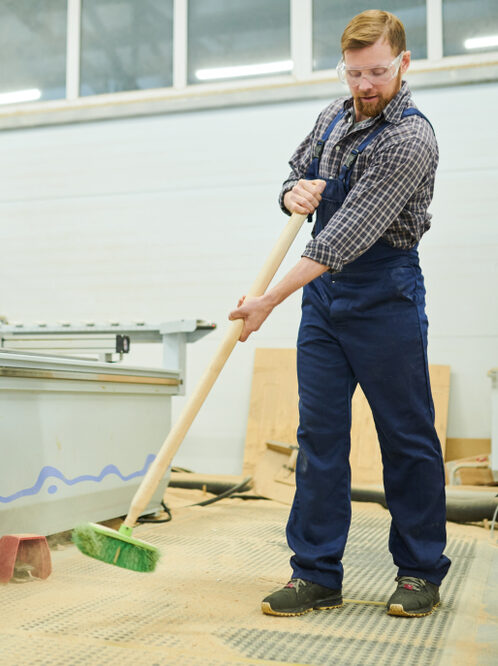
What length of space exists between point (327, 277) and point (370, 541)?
1.44 m

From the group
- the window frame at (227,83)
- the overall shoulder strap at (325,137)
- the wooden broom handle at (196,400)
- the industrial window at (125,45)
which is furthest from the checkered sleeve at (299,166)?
the industrial window at (125,45)

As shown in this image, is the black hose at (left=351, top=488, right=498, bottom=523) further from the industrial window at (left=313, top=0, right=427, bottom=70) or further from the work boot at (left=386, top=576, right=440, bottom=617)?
the industrial window at (left=313, top=0, right=427, bottom=70)

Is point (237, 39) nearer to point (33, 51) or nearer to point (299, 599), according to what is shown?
point (33, 51)

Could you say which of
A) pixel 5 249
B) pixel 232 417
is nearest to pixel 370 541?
pixel 232 417

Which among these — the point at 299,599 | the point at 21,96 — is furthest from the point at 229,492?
the point at 21,96

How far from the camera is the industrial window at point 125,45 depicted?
515 cm

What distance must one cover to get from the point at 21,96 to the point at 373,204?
178 inches

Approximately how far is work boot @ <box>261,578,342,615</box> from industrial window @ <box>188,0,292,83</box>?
401cm

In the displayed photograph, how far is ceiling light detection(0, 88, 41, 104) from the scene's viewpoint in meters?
5.36

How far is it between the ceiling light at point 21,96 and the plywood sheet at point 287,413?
104 inches

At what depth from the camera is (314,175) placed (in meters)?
1.90

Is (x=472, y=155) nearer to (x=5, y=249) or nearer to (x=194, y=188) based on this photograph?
(x=194, y=188)

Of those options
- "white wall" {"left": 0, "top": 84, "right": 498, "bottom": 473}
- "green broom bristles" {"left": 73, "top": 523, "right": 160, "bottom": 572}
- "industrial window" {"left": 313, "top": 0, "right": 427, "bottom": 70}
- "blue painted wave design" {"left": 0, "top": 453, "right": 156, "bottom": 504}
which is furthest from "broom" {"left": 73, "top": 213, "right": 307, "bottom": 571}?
"industrial window" {"left": 313, "top": 0, "right": 427, "bottom": 70}

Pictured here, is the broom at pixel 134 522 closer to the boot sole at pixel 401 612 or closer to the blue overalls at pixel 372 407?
the blue overalls at pixel 372 407
